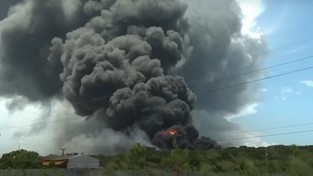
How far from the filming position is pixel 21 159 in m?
67.2

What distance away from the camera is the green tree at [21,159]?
6338cm

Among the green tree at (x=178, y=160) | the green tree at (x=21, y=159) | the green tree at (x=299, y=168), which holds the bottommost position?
the green tree at (x=299, y=168)

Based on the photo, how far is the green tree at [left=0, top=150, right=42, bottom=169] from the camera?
208 ft

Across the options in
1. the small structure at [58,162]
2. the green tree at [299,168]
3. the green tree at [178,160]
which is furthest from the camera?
the small structure at [58,162]

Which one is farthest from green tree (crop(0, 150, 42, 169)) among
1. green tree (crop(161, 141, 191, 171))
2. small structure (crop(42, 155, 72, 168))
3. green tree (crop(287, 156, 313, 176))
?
green tree (crop(287, 156, 313, 176))

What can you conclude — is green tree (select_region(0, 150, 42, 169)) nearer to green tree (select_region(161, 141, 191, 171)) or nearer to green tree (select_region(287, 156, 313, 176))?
green tree (select_region(161, 141, 191, 171))

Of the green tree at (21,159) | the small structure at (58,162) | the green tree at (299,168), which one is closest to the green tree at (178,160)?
the green tree at (299,168)

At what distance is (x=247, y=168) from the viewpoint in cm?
986

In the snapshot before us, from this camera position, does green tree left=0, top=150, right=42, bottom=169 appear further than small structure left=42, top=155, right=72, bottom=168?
No

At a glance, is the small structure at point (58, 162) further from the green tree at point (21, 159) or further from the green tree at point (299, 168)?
the green tree at point (299, 168)

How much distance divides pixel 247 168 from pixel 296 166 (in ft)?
5.93

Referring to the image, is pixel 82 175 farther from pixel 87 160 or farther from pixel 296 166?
pixel 296 166

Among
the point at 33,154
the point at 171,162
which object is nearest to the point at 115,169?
the point at 171,162

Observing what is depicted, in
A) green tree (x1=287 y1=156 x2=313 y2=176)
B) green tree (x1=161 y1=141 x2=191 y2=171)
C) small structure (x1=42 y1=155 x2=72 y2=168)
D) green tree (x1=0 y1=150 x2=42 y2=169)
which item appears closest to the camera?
green tree (x1=287 y1=156 x2=313 y2=176)
